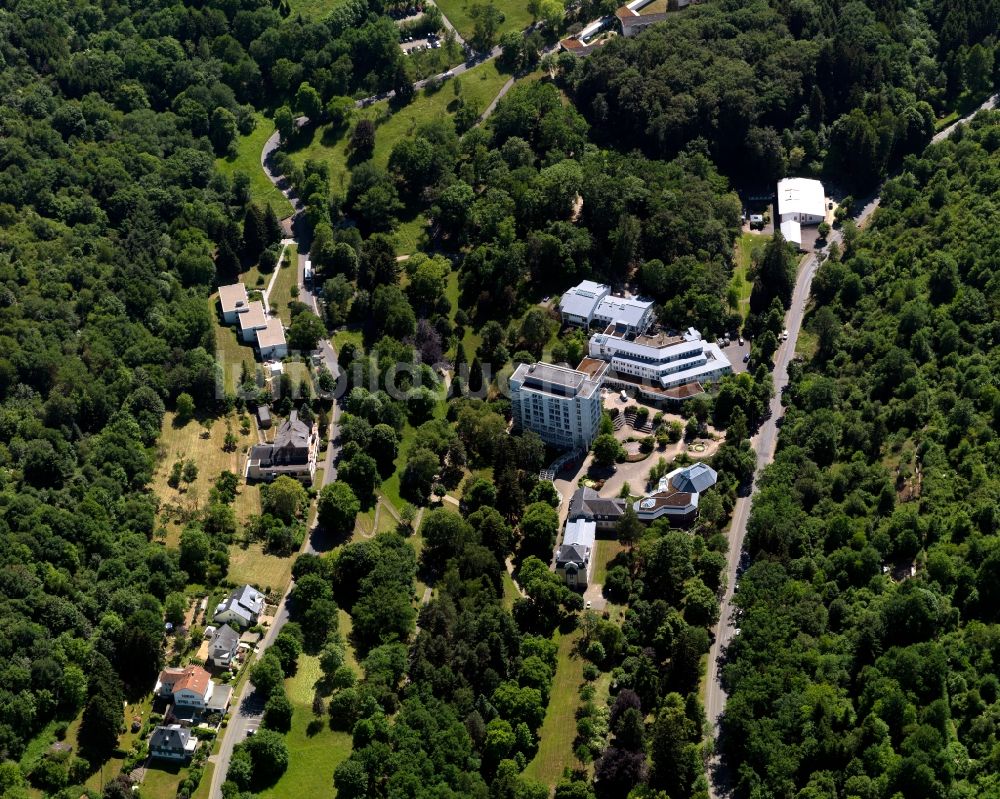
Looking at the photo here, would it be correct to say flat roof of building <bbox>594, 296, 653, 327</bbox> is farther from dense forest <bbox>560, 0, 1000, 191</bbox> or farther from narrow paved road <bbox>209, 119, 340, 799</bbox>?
dense forest <bbox>560, 0, 1000, 191</bbox>

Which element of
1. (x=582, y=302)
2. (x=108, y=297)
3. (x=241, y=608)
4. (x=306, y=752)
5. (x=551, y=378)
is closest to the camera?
(x=306, y=752)

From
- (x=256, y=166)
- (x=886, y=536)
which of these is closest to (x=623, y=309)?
(x=886, y=536)

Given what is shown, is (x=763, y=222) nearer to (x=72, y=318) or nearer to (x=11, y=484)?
(x=72, y=318)

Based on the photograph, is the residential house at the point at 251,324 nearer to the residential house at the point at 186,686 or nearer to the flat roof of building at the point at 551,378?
the flat roof of building at the point at 551,378

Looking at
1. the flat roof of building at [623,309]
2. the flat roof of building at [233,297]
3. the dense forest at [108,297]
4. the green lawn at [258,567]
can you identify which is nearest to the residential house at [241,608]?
the green lawn at [258,567]

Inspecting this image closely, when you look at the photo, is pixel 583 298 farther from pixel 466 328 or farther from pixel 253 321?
pixel 253 321

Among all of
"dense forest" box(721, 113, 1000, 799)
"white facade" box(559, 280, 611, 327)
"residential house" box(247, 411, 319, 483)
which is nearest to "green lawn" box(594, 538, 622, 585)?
"dense forest" box(721, 113, 1000, 799)
